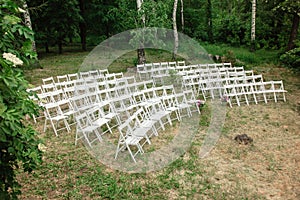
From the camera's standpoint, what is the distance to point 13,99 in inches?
87.1

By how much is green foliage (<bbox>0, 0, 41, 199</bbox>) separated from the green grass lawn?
1.97 metres

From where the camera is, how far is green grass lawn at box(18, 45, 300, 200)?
423 cm

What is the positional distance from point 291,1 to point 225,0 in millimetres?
25529

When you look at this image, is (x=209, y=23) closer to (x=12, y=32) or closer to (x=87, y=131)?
(x=87, y=131)

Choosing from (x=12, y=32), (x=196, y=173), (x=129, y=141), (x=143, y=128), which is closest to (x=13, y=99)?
(x=12, y=32)

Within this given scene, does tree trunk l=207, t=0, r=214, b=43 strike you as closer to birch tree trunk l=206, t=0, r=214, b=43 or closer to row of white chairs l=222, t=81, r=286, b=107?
birch tree trunk l=206, t=0, r=214, b=43

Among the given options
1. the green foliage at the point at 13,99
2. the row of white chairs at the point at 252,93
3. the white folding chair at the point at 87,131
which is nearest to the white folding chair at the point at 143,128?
the white folding chair at the point at 87,131

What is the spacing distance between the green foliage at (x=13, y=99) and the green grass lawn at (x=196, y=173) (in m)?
1.97

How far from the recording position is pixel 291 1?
10.4m

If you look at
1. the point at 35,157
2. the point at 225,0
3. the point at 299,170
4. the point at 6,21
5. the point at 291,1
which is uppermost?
the point at 225,0

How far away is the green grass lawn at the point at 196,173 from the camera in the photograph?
4.23 meters

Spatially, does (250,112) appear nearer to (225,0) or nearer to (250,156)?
(250,156)

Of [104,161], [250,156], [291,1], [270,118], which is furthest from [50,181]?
[291,1]

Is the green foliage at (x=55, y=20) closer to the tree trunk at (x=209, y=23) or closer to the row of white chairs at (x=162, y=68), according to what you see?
the row of white chairs at (x=162, y=68)
